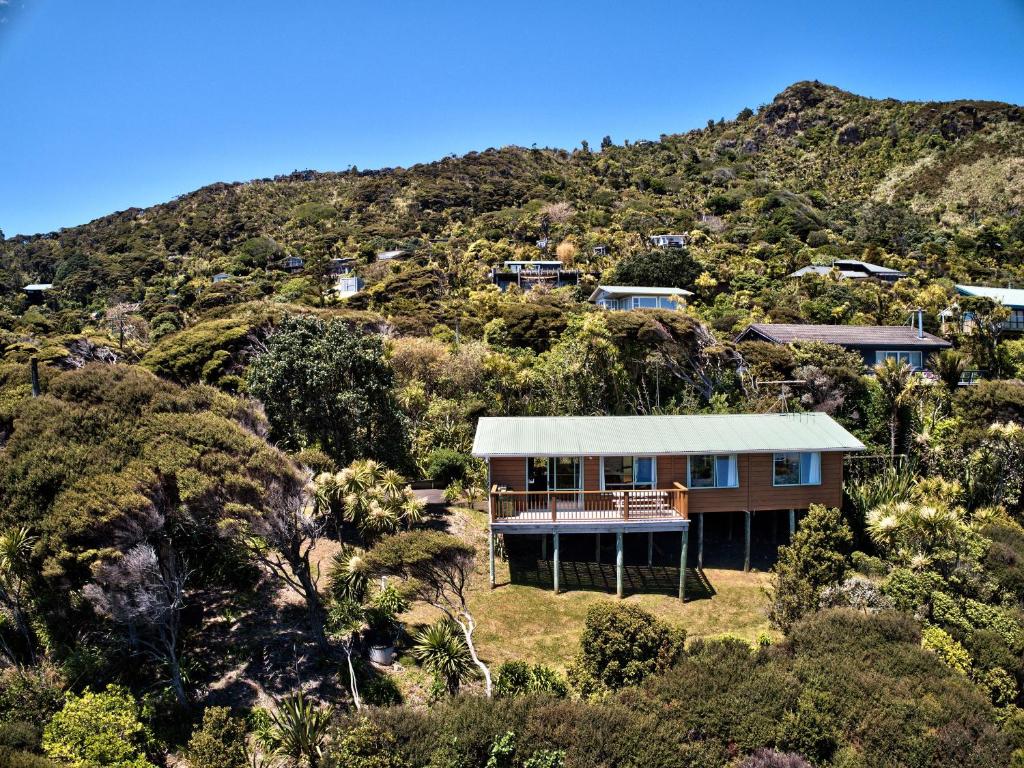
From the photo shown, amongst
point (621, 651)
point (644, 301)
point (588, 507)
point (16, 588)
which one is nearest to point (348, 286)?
point (644, 301)

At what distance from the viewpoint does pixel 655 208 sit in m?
97.8

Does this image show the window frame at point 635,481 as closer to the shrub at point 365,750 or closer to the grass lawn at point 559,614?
the grass lawn at point 559,614

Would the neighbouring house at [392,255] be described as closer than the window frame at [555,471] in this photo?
No

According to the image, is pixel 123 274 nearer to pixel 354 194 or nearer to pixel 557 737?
pixel 354 194

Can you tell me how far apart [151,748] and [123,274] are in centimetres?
9239

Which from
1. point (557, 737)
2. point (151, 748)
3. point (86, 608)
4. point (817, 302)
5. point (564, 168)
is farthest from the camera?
point (564, 168)

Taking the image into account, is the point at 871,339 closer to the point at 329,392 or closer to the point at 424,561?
the point at 329,392

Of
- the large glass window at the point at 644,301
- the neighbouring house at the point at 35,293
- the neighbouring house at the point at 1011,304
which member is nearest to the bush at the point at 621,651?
the large glass window at the point at 644,301

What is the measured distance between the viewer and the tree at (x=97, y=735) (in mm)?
9953

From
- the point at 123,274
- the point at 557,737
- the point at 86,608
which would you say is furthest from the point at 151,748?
the point at 123,274

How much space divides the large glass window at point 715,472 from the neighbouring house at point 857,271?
1645 inches

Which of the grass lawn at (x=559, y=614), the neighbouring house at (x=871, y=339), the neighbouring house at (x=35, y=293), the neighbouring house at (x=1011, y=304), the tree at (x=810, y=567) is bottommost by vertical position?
the grass lawn at (x=559, y=614)

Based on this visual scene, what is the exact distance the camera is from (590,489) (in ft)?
59.8

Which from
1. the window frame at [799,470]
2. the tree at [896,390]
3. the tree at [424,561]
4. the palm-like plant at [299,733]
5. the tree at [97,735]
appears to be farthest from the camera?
the tree at [896,390]
